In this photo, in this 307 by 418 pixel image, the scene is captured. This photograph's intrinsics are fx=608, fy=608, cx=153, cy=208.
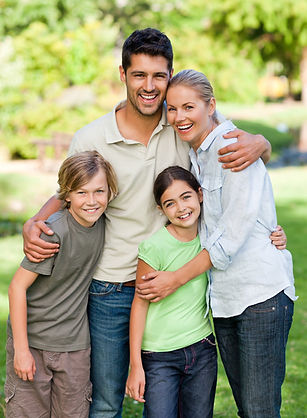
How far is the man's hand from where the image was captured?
234 cm

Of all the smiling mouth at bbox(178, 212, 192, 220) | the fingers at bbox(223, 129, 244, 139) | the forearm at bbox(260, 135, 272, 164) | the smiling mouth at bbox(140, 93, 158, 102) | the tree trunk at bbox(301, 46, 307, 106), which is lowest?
the smiling mouth at bbox(178, 212, 192, 220)

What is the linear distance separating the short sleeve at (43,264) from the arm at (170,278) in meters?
0.37

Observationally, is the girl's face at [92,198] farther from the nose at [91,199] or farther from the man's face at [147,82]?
the man's face at [147,82]

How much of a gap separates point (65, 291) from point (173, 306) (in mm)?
459

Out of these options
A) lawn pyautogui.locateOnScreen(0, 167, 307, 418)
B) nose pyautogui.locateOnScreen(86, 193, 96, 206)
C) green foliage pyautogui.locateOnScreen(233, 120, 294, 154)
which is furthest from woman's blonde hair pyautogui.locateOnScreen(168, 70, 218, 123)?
green foliage pyautogui.locateOnScreen(233, 120, 294, 154)

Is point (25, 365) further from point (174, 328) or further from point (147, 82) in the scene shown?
point (147, 82)

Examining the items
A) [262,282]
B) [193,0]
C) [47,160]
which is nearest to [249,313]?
[262,282]

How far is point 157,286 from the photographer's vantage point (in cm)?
242

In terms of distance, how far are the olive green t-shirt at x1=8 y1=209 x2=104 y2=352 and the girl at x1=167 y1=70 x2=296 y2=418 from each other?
434mm

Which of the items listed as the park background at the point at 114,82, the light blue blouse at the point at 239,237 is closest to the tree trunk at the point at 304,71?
the park background at the point at 114,82

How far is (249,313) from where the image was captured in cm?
238

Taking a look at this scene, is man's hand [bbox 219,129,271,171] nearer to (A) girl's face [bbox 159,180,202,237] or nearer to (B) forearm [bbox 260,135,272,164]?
(B) forearm [bbox 260,135,272,164]

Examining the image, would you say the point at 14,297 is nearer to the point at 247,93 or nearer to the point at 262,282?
the point at 262,282

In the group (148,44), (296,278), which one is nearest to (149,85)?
→ (148,44)
